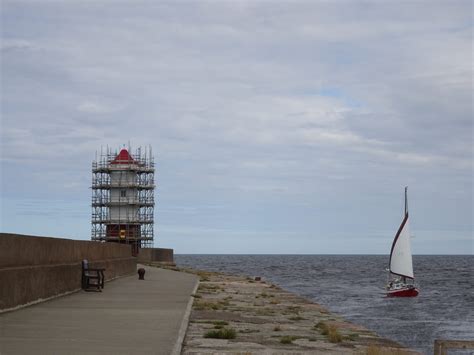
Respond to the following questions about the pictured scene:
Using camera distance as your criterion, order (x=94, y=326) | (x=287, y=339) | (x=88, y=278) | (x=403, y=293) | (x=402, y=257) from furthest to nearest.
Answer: (x=402, y=257)
(x=403, y=293)
(x=88, y=278)
(x=287, y=339)
(x=94, y=326)

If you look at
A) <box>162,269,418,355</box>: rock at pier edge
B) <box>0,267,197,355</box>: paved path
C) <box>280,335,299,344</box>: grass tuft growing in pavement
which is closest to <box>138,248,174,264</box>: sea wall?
<box>162,269,418,355</box>: rock at pier edge

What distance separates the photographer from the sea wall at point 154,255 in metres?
72.1

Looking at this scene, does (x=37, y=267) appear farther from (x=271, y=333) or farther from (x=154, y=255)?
(x=154, y=255)

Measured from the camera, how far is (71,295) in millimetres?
23844

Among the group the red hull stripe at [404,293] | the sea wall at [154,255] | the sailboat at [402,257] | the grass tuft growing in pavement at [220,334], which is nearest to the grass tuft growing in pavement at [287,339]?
the grass tuft growing in pavement at [220,334]

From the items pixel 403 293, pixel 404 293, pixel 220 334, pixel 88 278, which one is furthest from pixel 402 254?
pixel 220 334

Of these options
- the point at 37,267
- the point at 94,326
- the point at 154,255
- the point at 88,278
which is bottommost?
the point at 94,326

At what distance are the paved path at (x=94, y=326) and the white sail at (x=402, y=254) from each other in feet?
132

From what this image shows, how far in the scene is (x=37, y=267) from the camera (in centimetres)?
1995

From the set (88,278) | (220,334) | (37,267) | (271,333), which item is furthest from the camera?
(88,278)

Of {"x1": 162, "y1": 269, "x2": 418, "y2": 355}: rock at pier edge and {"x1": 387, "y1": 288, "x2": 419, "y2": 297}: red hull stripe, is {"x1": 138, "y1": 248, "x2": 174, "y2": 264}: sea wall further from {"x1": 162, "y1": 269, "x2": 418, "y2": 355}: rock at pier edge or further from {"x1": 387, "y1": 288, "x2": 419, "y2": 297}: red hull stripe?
{"x1": 162, "y1": 269, "x2": 418, "y2": 355}: rock at pier edge

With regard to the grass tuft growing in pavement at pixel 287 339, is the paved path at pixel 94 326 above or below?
above

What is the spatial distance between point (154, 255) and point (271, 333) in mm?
56865

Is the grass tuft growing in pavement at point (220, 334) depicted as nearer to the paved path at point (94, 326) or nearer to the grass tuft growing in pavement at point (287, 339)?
the paved path at point (94, 326)
